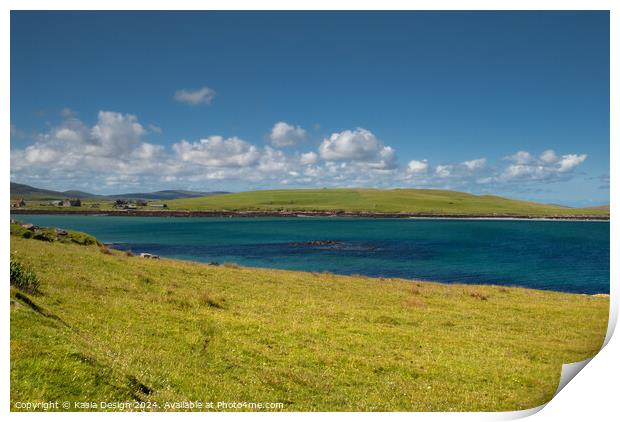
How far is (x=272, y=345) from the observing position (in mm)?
12781

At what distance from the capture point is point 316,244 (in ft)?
255

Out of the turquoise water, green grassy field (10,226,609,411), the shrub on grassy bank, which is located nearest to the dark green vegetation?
the turquoise water

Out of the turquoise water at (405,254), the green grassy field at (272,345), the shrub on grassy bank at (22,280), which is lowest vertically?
the turquoise water at (405,254)

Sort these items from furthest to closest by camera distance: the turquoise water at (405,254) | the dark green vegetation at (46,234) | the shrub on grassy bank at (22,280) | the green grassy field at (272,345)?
the turquoise water at (405,254), the dark green vegetation at (46,234), the shrub on grassy bank at (22,280), the green grassy field at (272,345)

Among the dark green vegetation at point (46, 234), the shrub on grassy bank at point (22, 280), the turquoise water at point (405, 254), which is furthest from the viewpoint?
the turquoise water at point (405, 254)

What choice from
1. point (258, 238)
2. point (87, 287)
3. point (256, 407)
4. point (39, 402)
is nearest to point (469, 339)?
point (256, 407)

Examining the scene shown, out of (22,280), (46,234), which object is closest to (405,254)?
(46,234)

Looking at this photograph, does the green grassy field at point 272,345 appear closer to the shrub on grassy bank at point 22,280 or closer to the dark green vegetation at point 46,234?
the shrub on grassy bank at point 22,280

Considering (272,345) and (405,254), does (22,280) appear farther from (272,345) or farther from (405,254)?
(405,254)

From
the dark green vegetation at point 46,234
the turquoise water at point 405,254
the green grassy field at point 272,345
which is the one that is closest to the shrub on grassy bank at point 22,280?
the green grassy field at point 272,345

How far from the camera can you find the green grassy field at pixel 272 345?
8.72 meters

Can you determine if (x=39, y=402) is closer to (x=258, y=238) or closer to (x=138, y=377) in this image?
(x=138, y=377)

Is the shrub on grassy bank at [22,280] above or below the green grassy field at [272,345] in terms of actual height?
above
